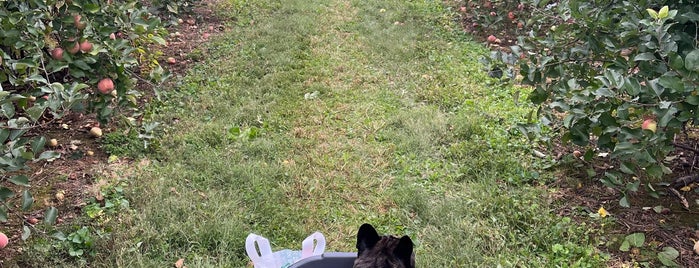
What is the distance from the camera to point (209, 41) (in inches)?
205

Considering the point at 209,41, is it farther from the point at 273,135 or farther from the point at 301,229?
the point at 301,229

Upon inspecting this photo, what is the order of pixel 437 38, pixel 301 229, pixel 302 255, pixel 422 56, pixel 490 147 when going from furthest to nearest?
pixel 437 38, pixel 422 56, pixel 490 147, pixel 301 229, pixel 302 255

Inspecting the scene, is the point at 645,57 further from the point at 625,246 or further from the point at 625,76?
the point at 625,246

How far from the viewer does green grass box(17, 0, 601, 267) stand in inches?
94.6

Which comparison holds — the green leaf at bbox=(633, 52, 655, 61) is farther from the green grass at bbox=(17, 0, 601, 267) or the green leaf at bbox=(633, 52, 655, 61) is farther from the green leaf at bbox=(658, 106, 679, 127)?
the green grass at bbox=(17, 0, 601, 267)

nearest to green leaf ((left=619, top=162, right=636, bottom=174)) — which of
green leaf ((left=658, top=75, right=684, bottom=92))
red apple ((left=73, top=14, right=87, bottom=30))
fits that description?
green leaf ((left=658, top=75, right=684, bottom=92))

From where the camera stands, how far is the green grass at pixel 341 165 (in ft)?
7.88

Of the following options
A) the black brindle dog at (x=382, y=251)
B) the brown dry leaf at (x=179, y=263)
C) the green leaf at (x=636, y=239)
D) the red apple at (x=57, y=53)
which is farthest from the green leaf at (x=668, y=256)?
the red apple at (x=57, y=53)

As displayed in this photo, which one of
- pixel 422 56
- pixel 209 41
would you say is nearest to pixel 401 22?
pixel 422 56

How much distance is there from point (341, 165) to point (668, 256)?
1.74m

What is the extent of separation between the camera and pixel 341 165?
10.3 feet

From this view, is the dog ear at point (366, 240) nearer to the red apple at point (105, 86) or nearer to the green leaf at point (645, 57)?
the green leaf at point (645, 57)

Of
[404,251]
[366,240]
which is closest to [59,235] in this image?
[366,240]

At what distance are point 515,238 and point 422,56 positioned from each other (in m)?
2.83
